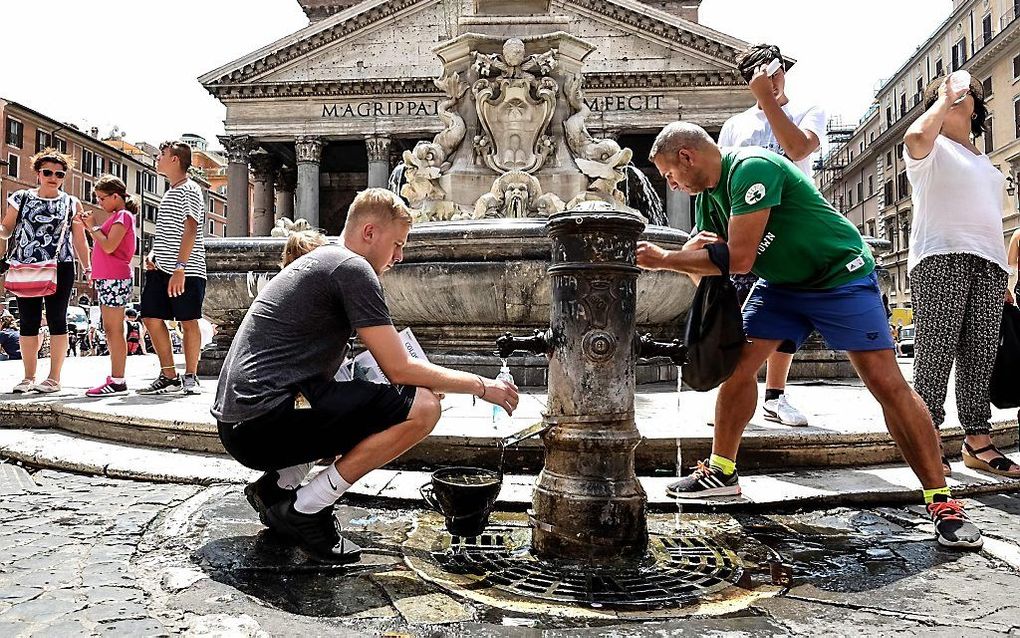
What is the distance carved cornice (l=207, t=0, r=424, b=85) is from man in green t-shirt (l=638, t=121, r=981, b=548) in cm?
3889

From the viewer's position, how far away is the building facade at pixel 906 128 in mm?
39125

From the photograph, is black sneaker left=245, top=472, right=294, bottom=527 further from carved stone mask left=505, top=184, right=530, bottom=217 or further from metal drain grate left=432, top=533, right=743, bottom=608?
carved stone mask left=505, top=184, right=530, bottom=217

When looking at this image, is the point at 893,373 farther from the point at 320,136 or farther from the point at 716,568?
the point at 320,136

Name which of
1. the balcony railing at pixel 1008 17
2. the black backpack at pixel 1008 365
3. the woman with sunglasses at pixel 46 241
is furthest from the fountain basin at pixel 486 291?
the balcony railing at pixel 1008 17

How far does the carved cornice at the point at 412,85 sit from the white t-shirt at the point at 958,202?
34.7 meters

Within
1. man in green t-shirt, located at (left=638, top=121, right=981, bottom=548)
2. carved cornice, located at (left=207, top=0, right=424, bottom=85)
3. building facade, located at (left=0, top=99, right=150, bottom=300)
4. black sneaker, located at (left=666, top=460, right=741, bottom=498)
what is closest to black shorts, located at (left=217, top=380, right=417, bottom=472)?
man in green t-shirt, located at (left=638, top=121, right=981, bottom=548)

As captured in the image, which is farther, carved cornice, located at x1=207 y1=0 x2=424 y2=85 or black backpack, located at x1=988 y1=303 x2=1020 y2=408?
carved cornice, located at x1=207 y1=0 x2=424 y2=85

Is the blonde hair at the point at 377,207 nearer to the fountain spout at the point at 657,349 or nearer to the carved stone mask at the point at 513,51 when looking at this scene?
the fountain spout at the point at 657,349

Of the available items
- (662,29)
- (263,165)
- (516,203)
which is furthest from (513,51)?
(263,165)

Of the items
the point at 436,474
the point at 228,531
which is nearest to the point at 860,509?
the point at 436,474

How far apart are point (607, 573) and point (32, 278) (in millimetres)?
4962

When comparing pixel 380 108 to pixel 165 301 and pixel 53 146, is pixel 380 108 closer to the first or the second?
pixel 53 146

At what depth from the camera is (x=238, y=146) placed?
4053cm

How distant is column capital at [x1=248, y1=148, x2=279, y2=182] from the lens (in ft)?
138
